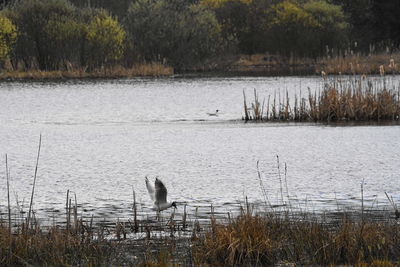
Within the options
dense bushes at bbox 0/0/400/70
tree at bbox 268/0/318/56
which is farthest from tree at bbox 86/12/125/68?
tree at bbox 268/0/318/56

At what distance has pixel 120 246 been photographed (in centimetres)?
1129

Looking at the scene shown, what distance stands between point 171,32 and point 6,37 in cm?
1147

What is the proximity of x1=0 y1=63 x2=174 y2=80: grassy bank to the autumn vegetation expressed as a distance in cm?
11

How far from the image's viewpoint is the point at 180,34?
65500 mm

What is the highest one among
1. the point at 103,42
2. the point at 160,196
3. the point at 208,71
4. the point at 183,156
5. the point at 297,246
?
the point at 103,42

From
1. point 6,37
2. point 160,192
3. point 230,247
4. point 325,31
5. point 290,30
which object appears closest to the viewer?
point 230,247

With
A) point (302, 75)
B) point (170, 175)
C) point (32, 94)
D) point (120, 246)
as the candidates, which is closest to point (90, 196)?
point (170, 175)

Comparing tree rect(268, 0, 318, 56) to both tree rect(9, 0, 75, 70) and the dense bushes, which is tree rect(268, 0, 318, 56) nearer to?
the dense bushes

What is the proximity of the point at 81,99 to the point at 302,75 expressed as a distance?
20.2 m

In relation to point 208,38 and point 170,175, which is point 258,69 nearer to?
point 208,38

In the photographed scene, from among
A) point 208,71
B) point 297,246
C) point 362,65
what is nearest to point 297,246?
point 297,246

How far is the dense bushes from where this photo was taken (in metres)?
61.1

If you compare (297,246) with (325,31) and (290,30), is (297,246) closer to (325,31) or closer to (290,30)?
(325,31)

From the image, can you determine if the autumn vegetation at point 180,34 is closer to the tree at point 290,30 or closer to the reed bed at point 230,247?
the tree at point 290,30
